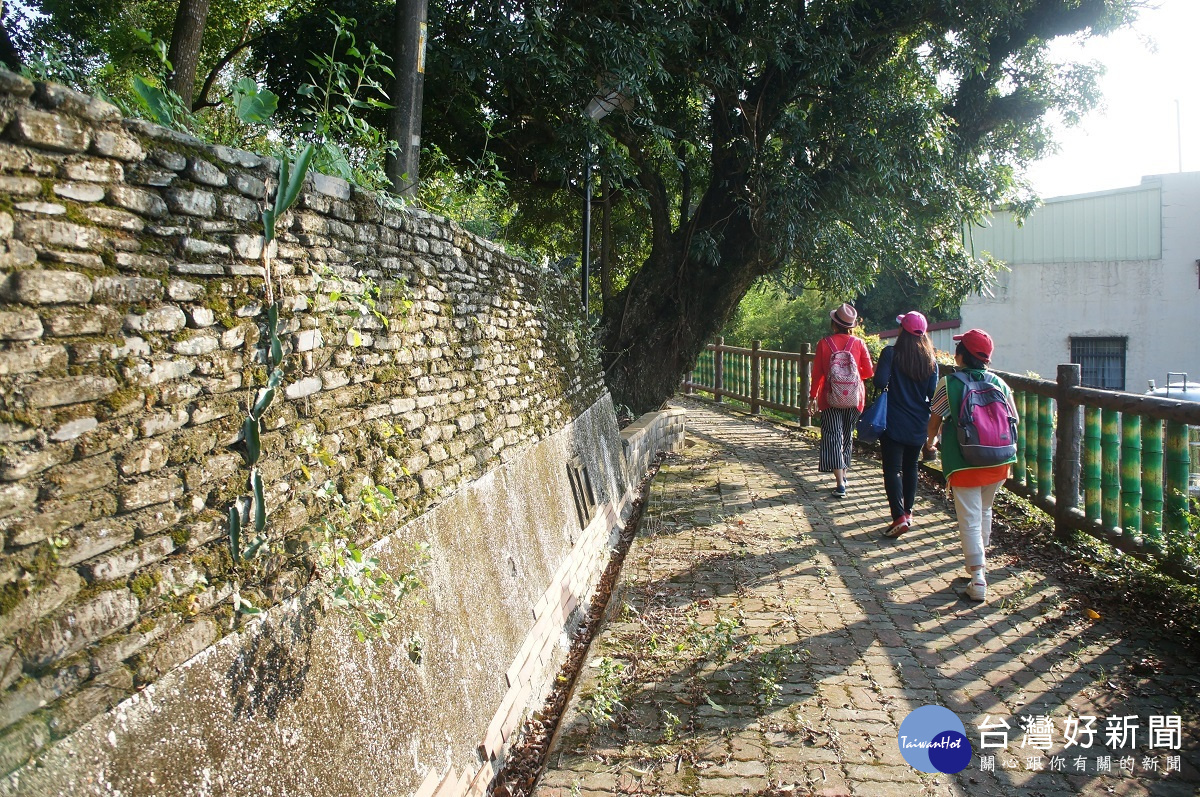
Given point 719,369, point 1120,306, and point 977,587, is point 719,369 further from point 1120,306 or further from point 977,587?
point 977,587

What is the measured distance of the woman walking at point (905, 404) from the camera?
20.5ft

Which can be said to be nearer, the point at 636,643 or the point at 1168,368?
the point at 636,643

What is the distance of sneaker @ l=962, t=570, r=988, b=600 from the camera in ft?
16.4

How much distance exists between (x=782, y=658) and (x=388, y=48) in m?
6.84

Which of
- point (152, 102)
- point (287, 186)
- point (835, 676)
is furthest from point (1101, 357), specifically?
point (152, 102)

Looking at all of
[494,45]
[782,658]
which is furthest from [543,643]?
[494,45]

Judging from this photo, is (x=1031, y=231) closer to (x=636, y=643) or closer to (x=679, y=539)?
(x=679, y=539)

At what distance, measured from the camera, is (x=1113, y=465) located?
17.6 ft

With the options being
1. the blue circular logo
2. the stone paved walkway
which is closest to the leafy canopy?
the stone paved walkway

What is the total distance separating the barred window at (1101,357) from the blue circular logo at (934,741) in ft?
65.7

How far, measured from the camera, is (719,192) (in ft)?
33.2

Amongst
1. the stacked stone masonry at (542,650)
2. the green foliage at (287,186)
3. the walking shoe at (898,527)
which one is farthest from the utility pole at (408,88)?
the walking shoe at (898,527)

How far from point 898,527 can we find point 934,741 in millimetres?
3216

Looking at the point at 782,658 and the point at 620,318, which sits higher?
the point at 620,318
